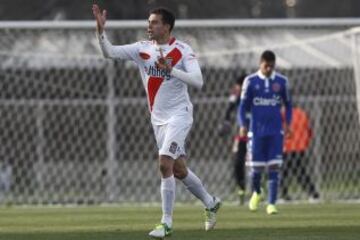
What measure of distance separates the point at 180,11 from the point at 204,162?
22.3ft

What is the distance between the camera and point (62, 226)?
45.7ft

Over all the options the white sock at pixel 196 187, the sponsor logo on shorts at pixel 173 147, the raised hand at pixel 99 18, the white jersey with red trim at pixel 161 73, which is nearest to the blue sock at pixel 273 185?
the white sock at pixel 196 187

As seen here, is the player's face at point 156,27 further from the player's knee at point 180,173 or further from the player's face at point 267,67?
the player's face at point 267,67

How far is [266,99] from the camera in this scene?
672 inches

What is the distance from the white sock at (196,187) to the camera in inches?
493

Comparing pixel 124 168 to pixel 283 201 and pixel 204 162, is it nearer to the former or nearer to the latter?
pixel 204 162

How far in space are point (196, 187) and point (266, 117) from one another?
4577 millimetres

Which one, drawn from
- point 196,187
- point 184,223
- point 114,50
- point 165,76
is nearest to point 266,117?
point 184,223

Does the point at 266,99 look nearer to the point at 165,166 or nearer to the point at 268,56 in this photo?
the point at 268,56

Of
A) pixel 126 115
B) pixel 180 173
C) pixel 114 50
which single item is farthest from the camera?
pixel 126 115

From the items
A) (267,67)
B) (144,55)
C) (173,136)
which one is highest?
(267,67)

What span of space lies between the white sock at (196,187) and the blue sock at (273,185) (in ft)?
12.9

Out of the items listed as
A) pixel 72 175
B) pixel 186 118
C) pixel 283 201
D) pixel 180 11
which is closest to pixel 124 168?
pixel 72 175

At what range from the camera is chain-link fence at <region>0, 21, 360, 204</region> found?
2197 centimetres
